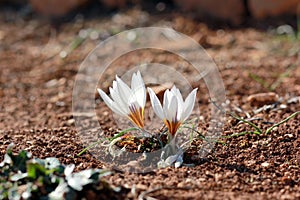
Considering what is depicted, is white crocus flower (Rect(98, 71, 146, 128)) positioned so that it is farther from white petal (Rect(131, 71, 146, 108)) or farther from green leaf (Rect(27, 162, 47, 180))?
green leaf (Rect(27, 162, 47, 180))

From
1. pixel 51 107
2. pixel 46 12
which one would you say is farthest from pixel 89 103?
pixel 46 12

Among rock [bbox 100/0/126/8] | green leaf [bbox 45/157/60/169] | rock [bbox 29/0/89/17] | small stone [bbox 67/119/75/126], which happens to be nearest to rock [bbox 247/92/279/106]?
small stone [bbox 67/119/75/126]

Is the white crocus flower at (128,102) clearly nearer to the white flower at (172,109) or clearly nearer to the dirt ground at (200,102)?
the white flower at (172,109)

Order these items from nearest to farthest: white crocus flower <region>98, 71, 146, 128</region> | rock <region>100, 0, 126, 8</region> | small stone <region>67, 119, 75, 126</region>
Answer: white crocus flower <region>98, 71, 146, 128</region> < small stone <region>67, 119, 75, 126</region> < rock <region>100, 0, 126, 8</region>

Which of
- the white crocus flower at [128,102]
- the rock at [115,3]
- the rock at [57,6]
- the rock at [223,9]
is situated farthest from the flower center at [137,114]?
the rock at [57,6]

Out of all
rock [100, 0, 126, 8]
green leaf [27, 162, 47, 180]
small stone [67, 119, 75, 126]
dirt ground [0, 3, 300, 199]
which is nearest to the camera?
green leaf [27, 162, 47, 180]

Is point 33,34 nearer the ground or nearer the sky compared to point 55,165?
nearer the sky

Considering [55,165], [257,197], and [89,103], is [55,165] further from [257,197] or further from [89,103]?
[89,103]

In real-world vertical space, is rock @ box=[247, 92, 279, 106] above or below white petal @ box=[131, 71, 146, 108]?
below
